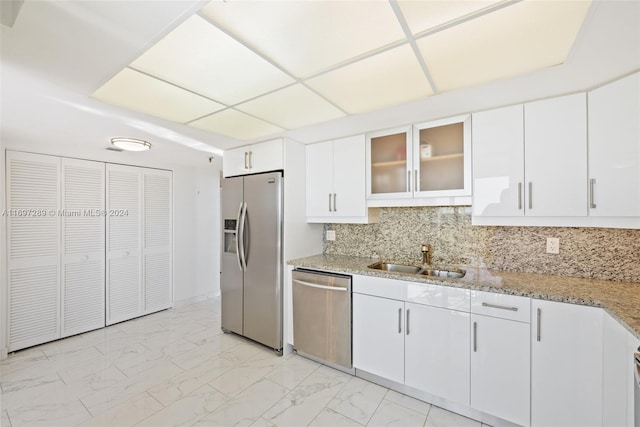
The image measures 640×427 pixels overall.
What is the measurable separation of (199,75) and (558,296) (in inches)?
95.1

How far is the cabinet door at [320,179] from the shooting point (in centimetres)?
286

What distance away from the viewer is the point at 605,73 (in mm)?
1497

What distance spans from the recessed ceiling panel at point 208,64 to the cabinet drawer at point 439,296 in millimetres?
1683

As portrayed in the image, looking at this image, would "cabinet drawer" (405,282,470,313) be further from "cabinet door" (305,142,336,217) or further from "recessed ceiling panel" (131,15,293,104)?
"recessed ceiling panel" (131,15,293,104)

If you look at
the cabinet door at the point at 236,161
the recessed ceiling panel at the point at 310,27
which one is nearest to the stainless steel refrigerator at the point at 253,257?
the cabinet door at the point at 236,161

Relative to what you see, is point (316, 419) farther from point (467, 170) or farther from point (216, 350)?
point (467, 170)

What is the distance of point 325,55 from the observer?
54.4 inches

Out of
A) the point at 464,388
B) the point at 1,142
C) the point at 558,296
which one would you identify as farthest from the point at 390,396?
the point at 1,142

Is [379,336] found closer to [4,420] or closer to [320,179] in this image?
[320,179]

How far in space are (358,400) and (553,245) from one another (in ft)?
6.22

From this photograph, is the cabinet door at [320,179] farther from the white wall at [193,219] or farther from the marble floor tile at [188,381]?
the marble floor tile at [188,381]

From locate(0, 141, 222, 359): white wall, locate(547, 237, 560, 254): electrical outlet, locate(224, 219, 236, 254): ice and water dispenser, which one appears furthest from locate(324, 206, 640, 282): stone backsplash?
locate(0, 141, 222, 359): white wall

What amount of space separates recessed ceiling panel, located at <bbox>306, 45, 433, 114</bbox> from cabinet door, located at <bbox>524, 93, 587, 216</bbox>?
79 centimetres

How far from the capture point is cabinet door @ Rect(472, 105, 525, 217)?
76.2 inches
